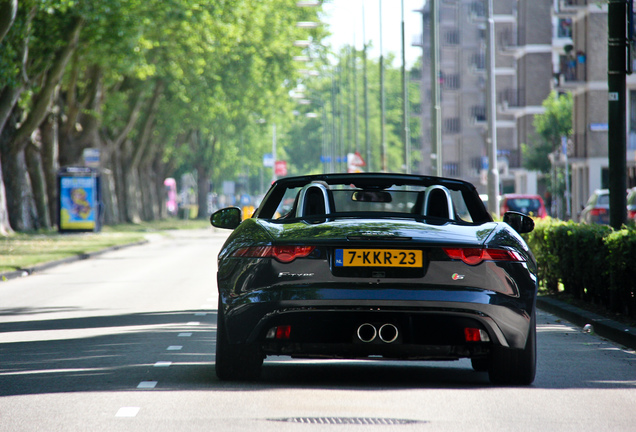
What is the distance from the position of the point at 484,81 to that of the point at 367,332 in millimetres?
97512

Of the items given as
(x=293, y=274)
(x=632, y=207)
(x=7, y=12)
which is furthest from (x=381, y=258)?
(x=632, y=207)

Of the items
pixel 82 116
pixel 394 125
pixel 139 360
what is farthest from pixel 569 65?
pixel 394 125

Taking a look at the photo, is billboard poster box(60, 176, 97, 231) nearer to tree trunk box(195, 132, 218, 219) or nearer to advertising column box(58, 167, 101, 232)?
advertising column box(58, 167, 101, 232)

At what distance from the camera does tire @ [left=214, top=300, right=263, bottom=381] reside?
799cm

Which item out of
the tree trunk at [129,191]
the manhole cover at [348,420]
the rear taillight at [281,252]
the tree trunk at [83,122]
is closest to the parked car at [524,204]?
the tree trunk at [83,122]

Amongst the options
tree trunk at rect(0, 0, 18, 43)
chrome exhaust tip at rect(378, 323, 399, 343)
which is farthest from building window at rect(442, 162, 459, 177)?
chrome exhaust tip at rect(378, 323, 399, 343)

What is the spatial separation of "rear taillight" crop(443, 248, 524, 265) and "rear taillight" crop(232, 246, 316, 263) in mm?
871

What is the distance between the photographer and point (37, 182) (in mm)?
41969

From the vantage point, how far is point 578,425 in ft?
21.9

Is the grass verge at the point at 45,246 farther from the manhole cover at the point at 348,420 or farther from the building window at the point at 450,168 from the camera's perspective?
the building window at the point at 450,168

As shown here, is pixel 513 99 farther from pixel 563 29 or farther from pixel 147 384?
pixel 147 384

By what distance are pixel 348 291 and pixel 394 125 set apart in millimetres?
119710

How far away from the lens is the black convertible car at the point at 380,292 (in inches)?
296

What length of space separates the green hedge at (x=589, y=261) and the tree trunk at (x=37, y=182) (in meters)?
27.1
